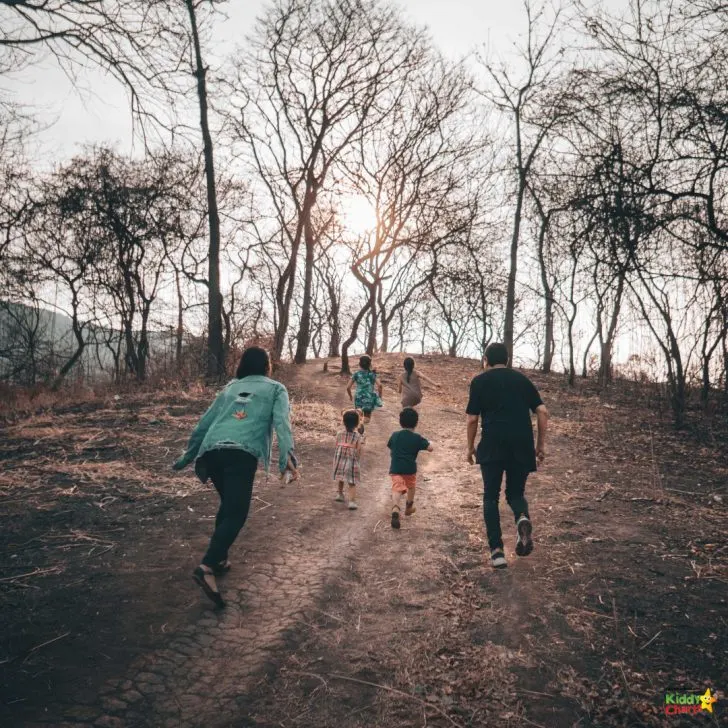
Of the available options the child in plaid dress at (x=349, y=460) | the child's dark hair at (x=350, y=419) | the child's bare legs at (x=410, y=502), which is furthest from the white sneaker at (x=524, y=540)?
the child's dark hair at (x=350, y=419)

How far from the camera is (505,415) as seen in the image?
4.99 metres

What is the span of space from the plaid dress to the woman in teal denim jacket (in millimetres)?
2499

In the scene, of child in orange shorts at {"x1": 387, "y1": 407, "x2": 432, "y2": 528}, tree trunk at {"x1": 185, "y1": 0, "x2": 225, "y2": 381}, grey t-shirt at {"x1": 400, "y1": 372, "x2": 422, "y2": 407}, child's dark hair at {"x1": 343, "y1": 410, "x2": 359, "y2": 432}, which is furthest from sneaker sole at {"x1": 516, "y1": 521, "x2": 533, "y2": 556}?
tree trunk at {"x1": 185, "y1": 0, "x2": 225, "y2": 381}

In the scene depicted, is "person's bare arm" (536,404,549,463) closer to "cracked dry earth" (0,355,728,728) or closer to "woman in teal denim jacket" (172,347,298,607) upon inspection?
"cracked dry earth" (0,355,728,728)

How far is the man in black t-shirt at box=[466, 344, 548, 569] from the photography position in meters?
4.89

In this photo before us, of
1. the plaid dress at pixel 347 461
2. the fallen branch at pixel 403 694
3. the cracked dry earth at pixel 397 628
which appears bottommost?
the fallen branch at pixel 403 694

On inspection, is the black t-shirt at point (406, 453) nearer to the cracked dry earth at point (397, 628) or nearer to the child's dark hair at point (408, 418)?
the child's dark hair at point (408, 418)

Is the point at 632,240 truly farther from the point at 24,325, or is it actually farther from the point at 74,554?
the point at 24,325

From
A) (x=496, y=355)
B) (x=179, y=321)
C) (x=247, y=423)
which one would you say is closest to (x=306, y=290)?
(x=179, y=321)

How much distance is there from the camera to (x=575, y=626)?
12.4 ft

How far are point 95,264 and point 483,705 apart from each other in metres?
26.5

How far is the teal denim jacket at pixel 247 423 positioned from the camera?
4.25 metres

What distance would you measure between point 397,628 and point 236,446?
1.87 metres

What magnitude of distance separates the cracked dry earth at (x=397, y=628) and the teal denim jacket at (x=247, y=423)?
3.86 ft
